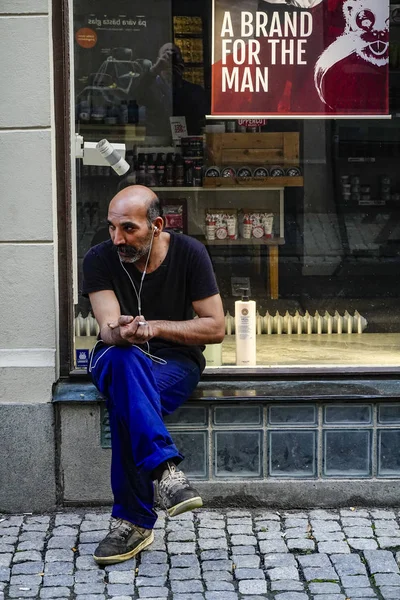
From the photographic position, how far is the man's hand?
466 centimetres

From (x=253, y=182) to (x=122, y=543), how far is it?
2308mm

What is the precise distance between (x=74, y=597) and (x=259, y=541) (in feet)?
3.07

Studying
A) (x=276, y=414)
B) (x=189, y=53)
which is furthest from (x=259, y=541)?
(x=189, y=53)

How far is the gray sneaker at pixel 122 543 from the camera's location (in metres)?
4.66

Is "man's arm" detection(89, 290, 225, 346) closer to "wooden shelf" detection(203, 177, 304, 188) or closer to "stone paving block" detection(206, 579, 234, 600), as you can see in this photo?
"stone paving block" detection(206, 579, 234, 600)

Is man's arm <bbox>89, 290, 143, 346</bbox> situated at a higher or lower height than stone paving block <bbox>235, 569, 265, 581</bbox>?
higher

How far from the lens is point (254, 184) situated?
20.2 ft

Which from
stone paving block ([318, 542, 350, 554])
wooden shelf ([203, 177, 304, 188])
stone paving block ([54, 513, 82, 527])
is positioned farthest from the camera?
wooden shelf ([203, 177, 304, 188])

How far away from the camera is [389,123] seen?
19.3 ft

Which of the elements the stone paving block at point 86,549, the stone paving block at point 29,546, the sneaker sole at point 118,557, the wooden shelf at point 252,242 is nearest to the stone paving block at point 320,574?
the sneaker sole at point 118,557

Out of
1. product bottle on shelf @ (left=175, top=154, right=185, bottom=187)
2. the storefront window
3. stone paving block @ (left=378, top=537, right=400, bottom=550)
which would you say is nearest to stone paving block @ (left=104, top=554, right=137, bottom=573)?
stone paving block @ (left=378, top=537, right=400, bottom=550)

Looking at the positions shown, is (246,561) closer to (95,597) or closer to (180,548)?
(180,548)

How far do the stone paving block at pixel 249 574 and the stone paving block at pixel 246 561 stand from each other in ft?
0.09

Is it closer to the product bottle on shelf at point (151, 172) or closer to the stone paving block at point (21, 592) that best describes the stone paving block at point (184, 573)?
the stone paving block at point (21, 592)
